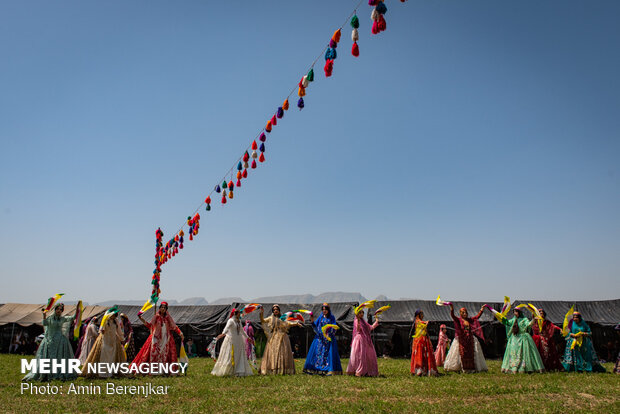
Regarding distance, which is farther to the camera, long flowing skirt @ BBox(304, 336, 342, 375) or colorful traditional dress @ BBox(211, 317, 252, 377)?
long flowing skirt @ BBox(304, 336, 342, 375)

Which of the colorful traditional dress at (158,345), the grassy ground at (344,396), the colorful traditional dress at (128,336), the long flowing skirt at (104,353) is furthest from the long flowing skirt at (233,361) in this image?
the colorful traditional dress at (128,336)

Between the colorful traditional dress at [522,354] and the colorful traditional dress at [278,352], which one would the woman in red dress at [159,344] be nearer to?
the colorful traditional dress at [278,352]

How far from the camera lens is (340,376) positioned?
11156 mm

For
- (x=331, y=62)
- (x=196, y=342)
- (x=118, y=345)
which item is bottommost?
(x=196, y=342)

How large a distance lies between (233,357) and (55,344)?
4171 mm

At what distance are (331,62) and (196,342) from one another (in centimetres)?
1957

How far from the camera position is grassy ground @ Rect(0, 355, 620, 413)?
723cm

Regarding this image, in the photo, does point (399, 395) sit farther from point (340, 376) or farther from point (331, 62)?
point (331, 62)

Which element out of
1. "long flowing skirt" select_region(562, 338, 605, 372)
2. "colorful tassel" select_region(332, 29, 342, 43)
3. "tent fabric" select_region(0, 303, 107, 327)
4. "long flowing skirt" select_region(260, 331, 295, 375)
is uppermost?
"colorful tassel" select_region(332, 29, 342, 43)

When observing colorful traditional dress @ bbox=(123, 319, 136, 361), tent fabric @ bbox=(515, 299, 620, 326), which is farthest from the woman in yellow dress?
tent fabric @ bbox=(515, 299, 620, 326)

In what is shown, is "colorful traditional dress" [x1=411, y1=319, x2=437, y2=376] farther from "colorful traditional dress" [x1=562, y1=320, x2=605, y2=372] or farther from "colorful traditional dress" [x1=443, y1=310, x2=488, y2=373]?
"colorful traditional dress" [x1=562, y1=320, x2=605, y2=372]

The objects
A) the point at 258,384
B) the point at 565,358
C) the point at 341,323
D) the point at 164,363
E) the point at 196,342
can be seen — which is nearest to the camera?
the point at 258,384

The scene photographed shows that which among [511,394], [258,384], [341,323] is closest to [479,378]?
[511,394]

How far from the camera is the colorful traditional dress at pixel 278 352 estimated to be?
453 inches
